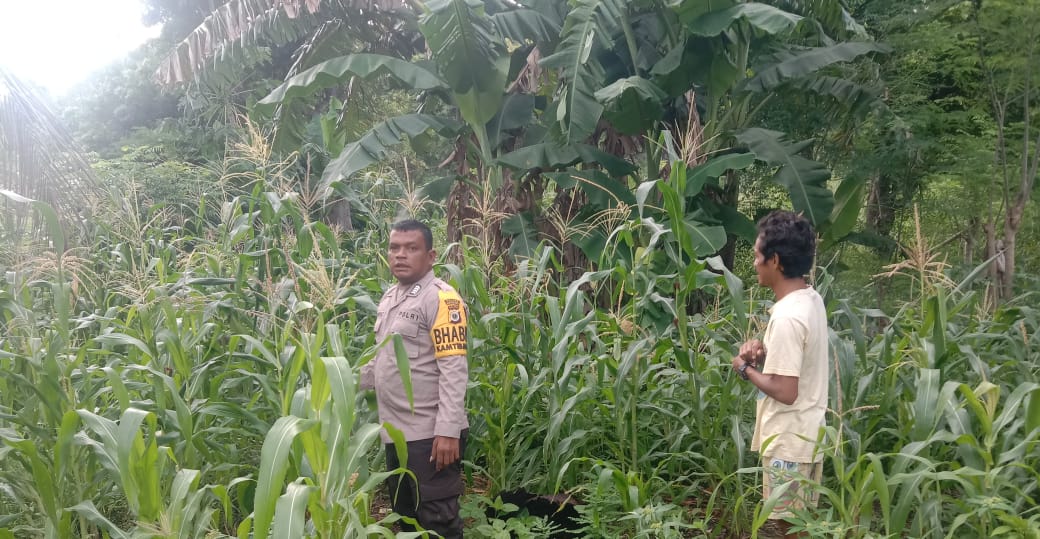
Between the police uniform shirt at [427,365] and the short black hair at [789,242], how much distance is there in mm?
1192

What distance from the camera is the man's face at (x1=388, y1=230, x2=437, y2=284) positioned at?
9.83 ft

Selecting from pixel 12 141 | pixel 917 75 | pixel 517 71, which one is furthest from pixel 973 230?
pixel 12 141

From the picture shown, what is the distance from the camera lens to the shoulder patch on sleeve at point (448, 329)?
291cm

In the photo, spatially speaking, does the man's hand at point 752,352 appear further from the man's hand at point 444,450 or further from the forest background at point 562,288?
the man's hand at point 444,450

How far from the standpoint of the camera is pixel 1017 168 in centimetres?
723

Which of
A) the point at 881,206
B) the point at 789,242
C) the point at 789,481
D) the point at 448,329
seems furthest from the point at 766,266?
the point at 881,206

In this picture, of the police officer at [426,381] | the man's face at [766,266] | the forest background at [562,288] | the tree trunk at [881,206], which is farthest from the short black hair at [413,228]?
the tree trunk at [881,206]

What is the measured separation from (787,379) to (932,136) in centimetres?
634

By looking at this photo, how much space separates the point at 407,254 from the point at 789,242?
1.44 meters

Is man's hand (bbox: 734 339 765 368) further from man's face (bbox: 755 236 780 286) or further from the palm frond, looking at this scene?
the palm frond

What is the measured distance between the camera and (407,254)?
300cm

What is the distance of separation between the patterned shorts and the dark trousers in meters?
1.19

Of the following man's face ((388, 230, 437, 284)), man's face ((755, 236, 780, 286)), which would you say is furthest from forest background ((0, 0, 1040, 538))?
man's face ((755, 236, 780, 286))

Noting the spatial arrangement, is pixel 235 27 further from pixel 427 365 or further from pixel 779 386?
pixel 779 386
